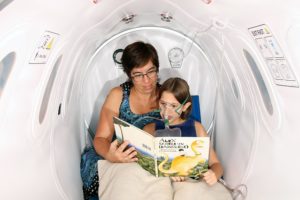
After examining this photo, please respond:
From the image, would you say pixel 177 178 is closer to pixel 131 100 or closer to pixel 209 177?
pixel 209 177

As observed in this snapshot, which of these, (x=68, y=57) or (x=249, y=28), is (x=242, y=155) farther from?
(x=68, y=57)

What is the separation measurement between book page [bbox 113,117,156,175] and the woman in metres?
0.10

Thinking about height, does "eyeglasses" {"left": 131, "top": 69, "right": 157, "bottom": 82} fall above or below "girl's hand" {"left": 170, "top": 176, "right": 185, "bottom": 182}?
above

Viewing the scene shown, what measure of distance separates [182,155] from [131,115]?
25.1 inches

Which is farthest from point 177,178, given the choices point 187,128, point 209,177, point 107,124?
point 107,124

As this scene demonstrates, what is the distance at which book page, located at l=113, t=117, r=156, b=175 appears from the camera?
175 cm

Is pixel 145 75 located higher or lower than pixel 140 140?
higher

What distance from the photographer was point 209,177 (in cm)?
191

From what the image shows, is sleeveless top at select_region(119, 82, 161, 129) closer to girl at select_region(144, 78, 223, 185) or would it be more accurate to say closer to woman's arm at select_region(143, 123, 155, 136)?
woman's arm at select_region(143, 123, 155, 136)

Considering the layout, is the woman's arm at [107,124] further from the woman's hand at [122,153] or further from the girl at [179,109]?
the girl at [179,109]

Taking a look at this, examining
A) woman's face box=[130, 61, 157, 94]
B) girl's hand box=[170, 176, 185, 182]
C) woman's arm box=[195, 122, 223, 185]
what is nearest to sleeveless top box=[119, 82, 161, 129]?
woman's face box=[130, 61, 157, 94]

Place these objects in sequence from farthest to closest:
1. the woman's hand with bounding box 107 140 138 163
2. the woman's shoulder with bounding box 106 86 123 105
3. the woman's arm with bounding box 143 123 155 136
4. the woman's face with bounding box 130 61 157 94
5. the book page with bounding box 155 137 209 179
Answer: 1. the woman's shoulder with bounding box 106 86 123 105
2. the woman's arm with bounding box 143 123 155 136
3. the woman's face with bounding box 130 61 157 94
4. the woman's hand with bounding box 107 140 138 163
5. the book page with bounding box 155 137 209 179

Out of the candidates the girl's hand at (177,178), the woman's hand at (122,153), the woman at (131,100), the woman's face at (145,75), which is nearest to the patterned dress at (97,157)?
the woman at (131,100)

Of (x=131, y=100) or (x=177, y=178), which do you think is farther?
(x=131, y=100)
